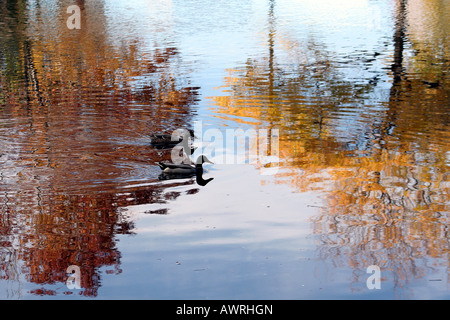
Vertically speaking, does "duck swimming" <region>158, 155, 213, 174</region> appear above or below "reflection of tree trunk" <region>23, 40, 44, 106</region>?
below

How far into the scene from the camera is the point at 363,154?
12180mm

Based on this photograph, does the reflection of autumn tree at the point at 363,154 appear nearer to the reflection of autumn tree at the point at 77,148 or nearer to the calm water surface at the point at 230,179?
the calm water surface at the point at 230,179

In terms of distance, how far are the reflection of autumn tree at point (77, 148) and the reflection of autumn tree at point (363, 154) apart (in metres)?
2.51

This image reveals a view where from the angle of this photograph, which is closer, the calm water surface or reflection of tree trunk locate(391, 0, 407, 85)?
the calm water surface

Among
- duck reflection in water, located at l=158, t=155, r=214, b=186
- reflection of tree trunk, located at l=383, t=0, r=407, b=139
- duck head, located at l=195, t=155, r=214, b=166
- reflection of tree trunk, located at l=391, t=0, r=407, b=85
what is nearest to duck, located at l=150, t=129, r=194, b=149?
duck head, located at l=195, t=155, r=214, b=166

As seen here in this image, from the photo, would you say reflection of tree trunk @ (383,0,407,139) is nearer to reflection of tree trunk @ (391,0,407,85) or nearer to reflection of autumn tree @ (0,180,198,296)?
reflection of tree trunk @ (391,0,407,85)

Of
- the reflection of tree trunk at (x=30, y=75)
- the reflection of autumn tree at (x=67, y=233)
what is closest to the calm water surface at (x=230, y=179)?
the reflection of autumn tree at (x=67, y=233)

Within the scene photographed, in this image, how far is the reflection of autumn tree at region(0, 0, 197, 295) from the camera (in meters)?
8.15

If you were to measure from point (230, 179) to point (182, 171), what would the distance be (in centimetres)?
90

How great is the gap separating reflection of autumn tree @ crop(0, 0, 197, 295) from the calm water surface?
0.04 m

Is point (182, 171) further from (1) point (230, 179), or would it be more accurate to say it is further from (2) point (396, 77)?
(2) point (396, 77)

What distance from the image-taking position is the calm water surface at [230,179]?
7.39 m

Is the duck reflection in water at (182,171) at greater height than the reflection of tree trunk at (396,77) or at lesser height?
lesser
